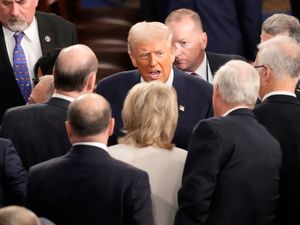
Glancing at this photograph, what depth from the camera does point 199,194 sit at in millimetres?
3758

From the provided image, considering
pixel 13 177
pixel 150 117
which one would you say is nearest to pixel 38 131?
pixel 13 177

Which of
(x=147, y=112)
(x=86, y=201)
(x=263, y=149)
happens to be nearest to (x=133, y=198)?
(x=86, y=201)

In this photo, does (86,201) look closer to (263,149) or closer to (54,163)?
(54,163)

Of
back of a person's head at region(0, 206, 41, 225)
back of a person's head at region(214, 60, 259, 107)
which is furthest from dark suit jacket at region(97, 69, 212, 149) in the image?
back of a person's head at region(0, 206, 41, 225)

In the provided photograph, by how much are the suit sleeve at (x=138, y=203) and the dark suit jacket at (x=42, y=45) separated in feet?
6.23

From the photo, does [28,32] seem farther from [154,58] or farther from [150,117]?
[150,117]

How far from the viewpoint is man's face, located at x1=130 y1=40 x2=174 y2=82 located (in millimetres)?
4699

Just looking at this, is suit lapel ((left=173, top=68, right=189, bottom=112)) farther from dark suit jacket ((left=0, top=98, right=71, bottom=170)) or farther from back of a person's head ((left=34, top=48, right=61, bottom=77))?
dark suit jacket ((left=0, top=98, right=71, bottom=170))

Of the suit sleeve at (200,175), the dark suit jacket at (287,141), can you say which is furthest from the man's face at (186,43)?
the suit sleeve at (200,175)

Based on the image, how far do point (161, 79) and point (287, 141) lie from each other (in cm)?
95

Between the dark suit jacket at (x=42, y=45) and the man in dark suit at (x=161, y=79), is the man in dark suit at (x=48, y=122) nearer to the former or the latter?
the man in dark suit at (x=161, y=79)

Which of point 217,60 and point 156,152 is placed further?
point 217,60

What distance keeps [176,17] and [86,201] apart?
2.20 m

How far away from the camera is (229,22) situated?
6.32 metres
